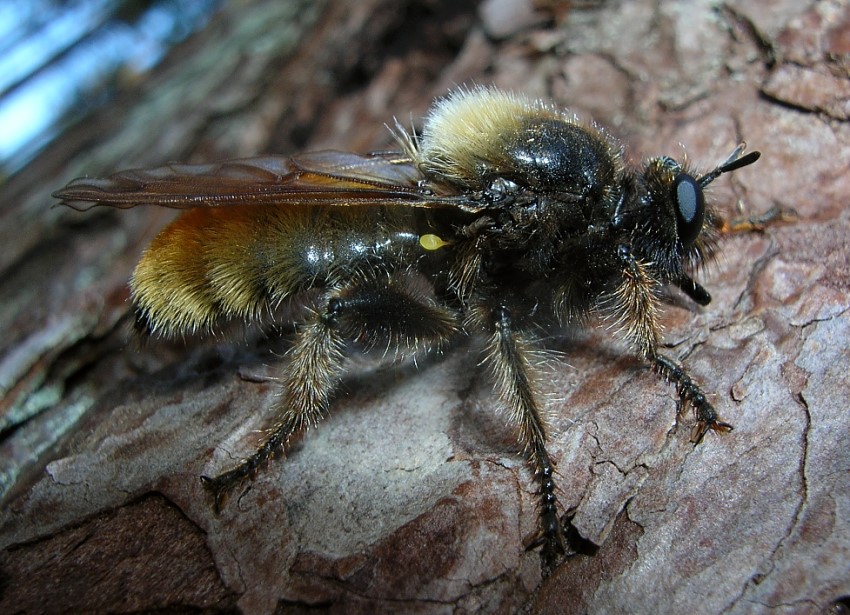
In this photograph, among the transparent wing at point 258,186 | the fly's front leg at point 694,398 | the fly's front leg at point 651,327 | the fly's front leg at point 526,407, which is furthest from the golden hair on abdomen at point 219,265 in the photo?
the fly's front leg at point 694,398

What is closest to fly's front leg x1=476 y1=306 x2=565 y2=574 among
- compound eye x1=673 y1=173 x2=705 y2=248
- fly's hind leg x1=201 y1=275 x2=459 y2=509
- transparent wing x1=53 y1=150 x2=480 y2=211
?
fly's hind leg x1=201 y1=275 x2=459 y2=509

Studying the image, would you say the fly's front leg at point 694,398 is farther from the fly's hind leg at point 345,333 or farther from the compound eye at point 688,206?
the fly's hind leg at point 345,333

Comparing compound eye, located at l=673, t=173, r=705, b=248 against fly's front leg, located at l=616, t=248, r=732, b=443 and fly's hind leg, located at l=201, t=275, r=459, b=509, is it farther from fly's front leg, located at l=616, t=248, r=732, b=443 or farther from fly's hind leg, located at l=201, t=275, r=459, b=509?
fly's hind leg, located at l=201, t=275, r=459, b=509

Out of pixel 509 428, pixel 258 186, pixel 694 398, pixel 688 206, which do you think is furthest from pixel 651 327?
pixel 258 186

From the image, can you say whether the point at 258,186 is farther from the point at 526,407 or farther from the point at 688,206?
the point at 688,206

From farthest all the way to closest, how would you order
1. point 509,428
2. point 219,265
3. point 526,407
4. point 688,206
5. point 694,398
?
point 219,265
point 688,206
point 509,428
point 526,407
point 694,398
